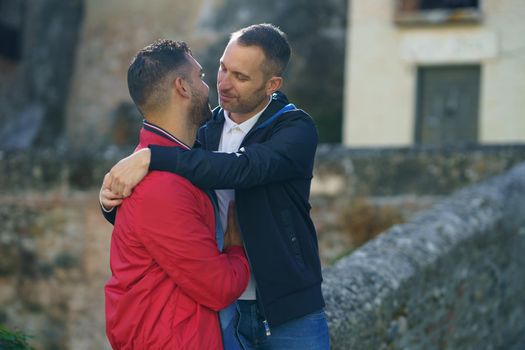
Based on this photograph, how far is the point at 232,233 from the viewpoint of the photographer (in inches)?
125

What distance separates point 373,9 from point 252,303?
13.7 meters

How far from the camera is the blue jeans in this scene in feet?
10.5

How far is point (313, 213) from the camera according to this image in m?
10.7

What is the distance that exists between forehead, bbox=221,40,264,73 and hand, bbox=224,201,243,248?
466 mm

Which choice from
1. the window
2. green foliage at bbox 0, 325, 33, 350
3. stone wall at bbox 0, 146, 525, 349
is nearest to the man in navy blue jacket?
green foliage at bbox 0, 325, 33, 350

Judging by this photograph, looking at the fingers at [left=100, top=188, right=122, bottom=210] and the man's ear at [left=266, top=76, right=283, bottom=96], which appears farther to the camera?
the man's ear at [left=266, top=76, right=283, bottom=96]

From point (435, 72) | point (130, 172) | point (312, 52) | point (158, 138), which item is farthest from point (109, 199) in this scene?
point (312, 52)

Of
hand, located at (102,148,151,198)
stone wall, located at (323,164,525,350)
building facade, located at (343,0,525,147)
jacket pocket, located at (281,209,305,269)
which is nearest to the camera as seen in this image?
hand, located at (102,148,151,198)

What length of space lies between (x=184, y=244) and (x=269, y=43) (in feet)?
2.55

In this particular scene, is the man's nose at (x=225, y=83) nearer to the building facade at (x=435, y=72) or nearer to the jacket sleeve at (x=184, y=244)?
the jacket sleeve at (x=184, y=244)

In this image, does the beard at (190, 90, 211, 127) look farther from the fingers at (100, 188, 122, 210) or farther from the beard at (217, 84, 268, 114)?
the fingers at (100, 188, 122, 210)

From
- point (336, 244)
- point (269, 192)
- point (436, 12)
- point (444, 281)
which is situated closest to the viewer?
point (269, 192)

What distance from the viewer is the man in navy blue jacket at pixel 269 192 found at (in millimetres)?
3062

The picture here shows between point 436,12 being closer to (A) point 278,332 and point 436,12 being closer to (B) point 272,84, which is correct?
(B) point 272,84
